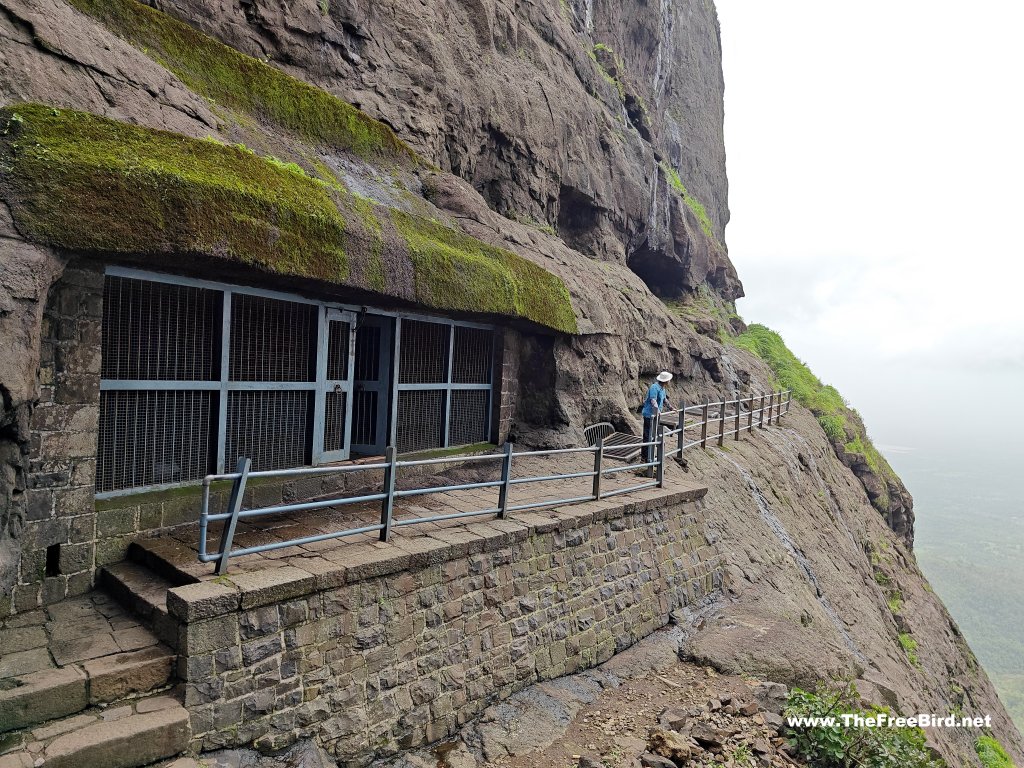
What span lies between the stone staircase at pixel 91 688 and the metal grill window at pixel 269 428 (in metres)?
2.00

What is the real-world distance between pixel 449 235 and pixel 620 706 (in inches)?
230

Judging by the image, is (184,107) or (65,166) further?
(184,107)

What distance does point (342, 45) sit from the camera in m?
9.73

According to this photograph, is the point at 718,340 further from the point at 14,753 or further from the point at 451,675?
the point at 14,753

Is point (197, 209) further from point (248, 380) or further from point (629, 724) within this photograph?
point (629, 724)

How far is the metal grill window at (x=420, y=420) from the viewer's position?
8.41m

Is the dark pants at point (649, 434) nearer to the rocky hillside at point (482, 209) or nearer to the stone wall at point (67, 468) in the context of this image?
the rocky hillside at point (482, 209)

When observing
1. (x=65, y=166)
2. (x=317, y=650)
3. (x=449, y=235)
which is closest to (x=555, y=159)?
(x=449, y=235)

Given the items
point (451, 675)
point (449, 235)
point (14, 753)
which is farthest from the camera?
point (449, 235)

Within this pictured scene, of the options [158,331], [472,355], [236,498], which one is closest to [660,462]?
[472,355]

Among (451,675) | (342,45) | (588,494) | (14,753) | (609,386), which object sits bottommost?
(451,675)

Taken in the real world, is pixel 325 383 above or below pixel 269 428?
above

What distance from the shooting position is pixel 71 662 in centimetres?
387

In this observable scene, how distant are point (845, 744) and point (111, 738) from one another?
20.2ft
